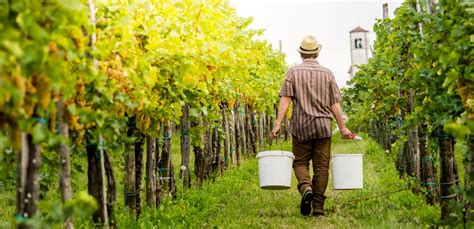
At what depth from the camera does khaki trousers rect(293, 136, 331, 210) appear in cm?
769

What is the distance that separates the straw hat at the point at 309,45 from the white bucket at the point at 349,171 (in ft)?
3.95

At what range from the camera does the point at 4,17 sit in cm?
304

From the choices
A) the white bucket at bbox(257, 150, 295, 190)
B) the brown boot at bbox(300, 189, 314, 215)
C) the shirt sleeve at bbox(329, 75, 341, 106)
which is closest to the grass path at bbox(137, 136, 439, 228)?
the brown boot at bbox(300, 189, 314, 215)

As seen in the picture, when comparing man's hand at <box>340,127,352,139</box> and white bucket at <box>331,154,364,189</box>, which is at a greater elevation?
man's hand at <box>340,127,352,139</box>

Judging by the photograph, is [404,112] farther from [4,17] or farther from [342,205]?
[4,17]

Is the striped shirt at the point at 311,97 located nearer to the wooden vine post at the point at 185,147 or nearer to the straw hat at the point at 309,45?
the straw hat at the point at 309,45

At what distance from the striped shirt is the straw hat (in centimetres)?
11

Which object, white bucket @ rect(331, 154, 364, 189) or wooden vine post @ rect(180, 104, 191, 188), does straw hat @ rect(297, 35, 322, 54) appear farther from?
wooden vine post @ rect(180, 104, 191, 188)

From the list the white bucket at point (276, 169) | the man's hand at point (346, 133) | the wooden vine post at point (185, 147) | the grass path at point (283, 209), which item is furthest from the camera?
the wooden vine post at point (185, 147)

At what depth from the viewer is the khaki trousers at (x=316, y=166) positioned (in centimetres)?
769

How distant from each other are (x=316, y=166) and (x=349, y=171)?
36 cm

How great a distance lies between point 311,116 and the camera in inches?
297

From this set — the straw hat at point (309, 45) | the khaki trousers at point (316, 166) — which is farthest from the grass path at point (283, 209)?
the straw hat at point (309, 45)

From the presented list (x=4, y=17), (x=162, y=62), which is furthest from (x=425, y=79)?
(x=4, y=17)
